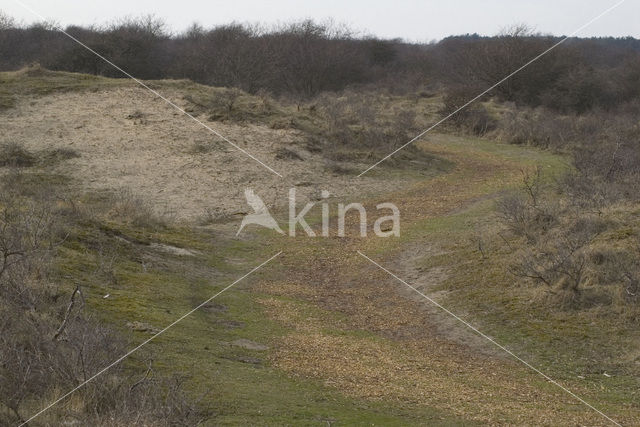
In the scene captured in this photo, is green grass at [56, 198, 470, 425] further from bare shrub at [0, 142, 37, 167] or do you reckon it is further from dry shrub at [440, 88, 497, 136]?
dry shrub at [440, 88, 497, 136]

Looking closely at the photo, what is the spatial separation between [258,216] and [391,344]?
7.98m

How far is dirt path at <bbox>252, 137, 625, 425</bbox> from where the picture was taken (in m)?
7.34

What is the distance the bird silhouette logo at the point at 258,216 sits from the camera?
16.3 meters

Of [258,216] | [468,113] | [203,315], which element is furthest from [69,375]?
[468,113]

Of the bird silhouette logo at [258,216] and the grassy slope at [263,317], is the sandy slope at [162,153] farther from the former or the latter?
the grassy slope at [263,317]

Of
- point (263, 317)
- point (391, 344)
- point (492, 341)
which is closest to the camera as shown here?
point (391, 344)

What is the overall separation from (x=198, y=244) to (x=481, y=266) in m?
5.19

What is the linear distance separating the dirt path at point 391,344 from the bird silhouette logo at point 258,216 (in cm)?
153

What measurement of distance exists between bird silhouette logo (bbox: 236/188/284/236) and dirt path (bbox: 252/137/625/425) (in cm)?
153

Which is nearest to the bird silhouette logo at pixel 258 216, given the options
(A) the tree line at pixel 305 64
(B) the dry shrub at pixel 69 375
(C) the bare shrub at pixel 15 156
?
(C) the bare shrub at pixel 15 156

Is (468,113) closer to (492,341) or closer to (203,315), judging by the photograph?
(492,341)

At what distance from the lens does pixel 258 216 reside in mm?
16953

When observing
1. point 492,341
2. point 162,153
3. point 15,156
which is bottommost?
point 492,341

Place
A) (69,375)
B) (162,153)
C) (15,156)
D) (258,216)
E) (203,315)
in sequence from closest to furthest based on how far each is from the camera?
(69,375), (203,315), (258,216), (15,156), (162,153)
